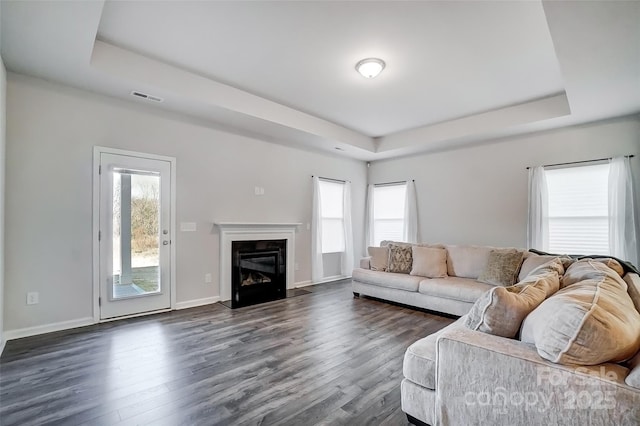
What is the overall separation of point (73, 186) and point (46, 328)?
5.09 ft

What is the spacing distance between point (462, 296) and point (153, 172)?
4272 mm

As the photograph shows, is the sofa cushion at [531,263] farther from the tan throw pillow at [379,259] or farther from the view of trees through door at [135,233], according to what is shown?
the view of trees through door at [135,233]

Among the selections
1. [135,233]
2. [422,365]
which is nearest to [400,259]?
[422,365]

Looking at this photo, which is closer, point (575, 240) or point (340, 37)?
point (340, 37)

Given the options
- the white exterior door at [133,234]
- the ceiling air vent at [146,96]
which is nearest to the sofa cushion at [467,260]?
the white exterior door at [133,234]

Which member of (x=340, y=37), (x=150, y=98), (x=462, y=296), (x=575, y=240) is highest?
(x=340, y=37)

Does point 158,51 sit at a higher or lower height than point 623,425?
higher

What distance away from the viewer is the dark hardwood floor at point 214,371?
190 cm

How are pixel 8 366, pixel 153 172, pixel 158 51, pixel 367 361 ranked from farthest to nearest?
pixel 153 172, pixel 158 51, pixel 367 361, pixel 8 366

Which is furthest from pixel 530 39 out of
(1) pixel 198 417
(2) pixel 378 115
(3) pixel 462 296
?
(1) pixel 198 417

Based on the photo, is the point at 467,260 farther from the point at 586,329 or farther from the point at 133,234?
the point at 133,234

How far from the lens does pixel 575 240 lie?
439 cm

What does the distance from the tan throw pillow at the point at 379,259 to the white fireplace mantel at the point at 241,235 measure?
145 cm

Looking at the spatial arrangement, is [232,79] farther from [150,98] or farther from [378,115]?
[378,115]
